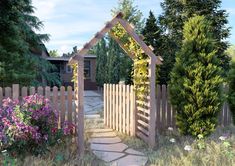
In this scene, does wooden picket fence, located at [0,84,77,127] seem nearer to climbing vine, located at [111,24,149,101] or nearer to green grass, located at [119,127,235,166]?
green grass, located at [119,127,235,166]

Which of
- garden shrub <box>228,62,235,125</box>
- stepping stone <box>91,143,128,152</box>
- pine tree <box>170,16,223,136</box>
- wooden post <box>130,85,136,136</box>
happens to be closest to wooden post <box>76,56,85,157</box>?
stepping stone <box>91,143,128,152</box>

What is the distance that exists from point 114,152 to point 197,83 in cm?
222

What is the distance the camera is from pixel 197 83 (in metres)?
5.50

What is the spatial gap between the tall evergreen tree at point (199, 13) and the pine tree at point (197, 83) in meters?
8.87

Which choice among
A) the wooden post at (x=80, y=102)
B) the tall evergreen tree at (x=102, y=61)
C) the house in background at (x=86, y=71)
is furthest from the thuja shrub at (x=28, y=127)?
the house in background at (x=86, y=71)

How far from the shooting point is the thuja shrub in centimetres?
398

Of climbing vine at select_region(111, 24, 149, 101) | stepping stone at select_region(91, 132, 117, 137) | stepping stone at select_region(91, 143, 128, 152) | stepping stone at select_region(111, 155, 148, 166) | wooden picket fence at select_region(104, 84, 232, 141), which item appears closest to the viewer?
stepping stone at select_region(111, 155, 148, 166)

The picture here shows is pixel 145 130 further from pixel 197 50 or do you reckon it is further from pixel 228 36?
pixel 228 36

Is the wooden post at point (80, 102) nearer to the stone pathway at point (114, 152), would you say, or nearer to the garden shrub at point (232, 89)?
the stone pathway at point (114, 152)

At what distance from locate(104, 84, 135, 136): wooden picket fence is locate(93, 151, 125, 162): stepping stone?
4.41 feet

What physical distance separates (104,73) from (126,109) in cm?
1233

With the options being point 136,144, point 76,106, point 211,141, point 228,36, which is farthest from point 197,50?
point 228,36

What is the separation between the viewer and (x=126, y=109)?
6.64m

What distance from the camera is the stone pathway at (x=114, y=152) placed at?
178 inches
